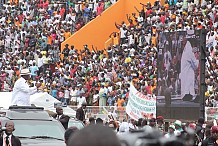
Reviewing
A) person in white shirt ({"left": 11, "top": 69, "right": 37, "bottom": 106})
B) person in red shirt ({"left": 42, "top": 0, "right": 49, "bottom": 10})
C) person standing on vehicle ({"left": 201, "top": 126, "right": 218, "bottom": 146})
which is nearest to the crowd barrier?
person in white shirt ({"left": 11, "top": 69, "right": 37, "bottom": 106})

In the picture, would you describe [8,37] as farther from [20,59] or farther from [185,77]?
[185,77]

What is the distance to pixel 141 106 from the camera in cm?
1917

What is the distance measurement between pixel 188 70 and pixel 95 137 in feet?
48.0

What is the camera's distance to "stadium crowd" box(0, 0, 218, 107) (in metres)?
27.9

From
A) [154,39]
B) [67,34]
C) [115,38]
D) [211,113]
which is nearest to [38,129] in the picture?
[211,113]

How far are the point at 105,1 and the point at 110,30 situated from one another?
1.59 m

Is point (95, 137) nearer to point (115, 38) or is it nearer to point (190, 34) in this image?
point (190, 34)

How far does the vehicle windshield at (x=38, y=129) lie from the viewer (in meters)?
13.8

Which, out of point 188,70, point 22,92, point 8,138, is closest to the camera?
point 8,138

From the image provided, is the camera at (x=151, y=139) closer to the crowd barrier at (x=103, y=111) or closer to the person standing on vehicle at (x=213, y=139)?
the person standing on vehicle at (x=213, y=139)

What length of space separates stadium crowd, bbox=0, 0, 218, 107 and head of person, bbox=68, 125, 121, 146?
19.7 meters

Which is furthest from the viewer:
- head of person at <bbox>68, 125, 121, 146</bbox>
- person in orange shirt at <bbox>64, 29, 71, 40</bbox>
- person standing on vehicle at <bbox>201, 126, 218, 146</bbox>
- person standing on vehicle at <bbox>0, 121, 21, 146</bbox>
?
person in orange shirt at <bbox>64, 29, 71, 40</bbox>

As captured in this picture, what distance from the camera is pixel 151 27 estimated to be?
3159 centimetres

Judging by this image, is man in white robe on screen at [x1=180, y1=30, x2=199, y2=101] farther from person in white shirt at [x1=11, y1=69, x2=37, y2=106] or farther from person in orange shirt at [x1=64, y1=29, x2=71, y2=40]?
person in orange shirt at [x1=64, y1=29, x2=71, y2=40]
